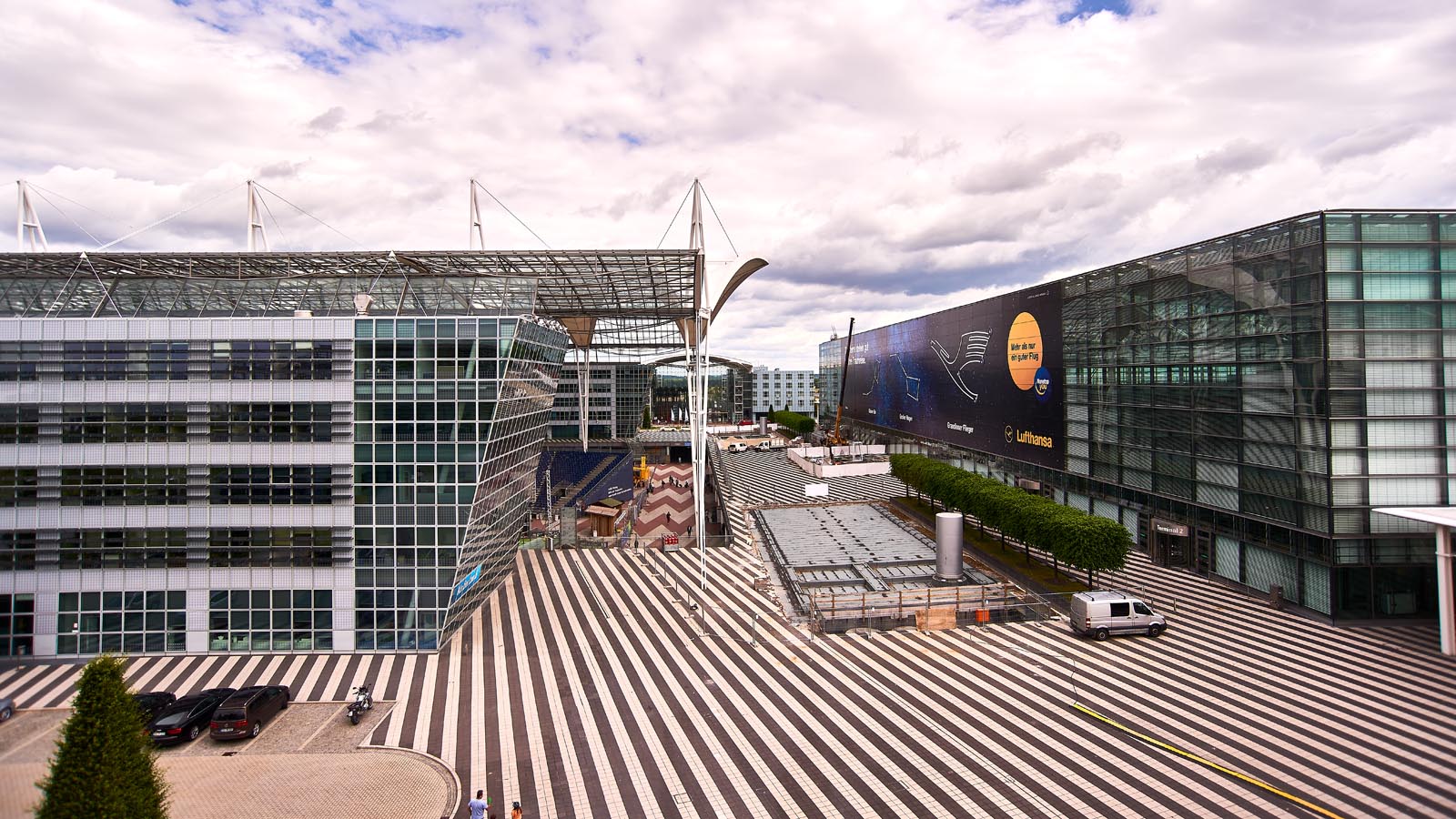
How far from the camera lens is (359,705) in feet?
65.5

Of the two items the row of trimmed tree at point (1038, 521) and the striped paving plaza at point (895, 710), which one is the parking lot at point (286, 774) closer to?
the striped paving plaza at point (895, 710)

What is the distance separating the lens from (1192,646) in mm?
23891

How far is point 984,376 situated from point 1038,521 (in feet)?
89.0

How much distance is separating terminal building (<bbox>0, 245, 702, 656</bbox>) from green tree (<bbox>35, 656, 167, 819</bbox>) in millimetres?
13907

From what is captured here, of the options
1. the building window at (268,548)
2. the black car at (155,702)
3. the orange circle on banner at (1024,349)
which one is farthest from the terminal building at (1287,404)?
the black car at (155,702)

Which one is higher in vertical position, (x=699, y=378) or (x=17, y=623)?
(x=699, y=378)

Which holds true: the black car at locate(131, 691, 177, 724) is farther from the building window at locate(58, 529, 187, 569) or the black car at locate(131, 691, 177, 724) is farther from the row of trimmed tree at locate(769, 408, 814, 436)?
the row of trimmed tree at locate(769, 408, 814, 436)

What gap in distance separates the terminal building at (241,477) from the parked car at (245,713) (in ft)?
18.3

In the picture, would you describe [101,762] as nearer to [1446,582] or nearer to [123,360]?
[123,360]

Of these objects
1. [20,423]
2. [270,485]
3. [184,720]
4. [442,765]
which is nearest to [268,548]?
[270,485]

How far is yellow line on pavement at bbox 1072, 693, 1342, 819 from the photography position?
46.8ft

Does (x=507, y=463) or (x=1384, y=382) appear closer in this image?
(x=1384, y=382)

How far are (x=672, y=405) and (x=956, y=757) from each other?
435 ft

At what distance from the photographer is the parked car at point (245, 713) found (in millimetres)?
18766
